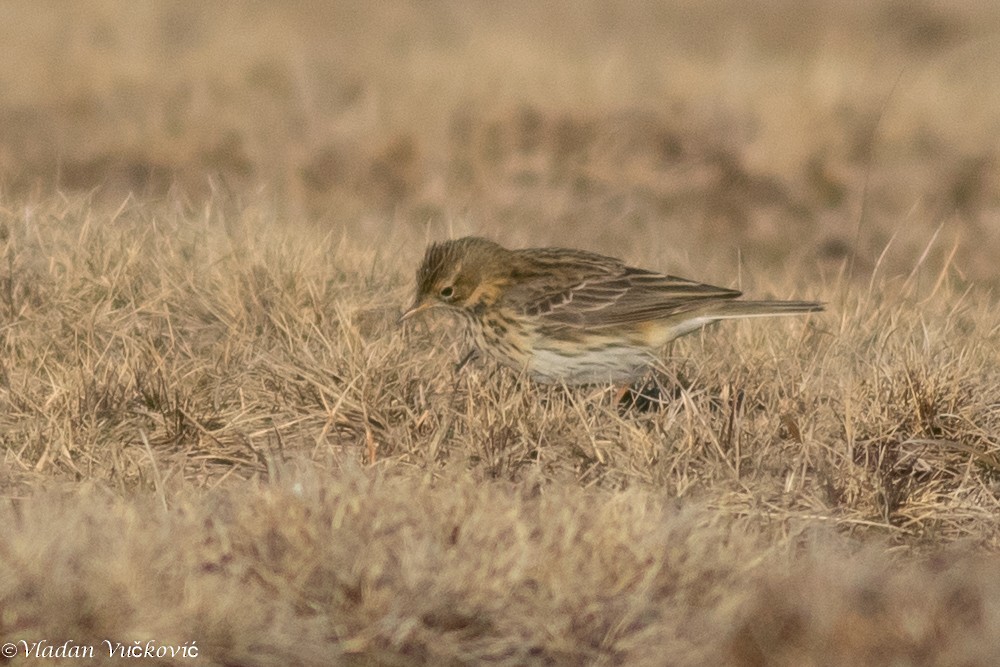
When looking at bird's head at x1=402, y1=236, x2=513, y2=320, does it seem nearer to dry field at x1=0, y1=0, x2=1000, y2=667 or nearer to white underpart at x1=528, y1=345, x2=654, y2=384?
dry field at x1=0, y1=0, x2=1000, y2=667

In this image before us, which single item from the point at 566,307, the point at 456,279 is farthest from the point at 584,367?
the point at 456,279

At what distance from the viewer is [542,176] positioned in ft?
36.3

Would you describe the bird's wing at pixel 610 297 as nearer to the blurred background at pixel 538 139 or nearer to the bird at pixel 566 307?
the bird at pixel 566 307

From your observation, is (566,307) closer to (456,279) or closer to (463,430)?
(456,279)

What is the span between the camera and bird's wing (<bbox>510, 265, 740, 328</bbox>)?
5660 millimetres

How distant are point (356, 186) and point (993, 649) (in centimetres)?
792

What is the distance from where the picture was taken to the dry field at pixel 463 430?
147 inches

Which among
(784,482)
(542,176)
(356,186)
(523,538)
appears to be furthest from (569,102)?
(523,538)

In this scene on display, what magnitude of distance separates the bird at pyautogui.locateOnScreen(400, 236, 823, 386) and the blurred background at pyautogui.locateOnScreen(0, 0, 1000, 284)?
3.07 metres

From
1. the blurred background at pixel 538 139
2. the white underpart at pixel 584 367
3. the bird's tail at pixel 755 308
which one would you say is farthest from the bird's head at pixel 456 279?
the blurred background at pixel 538 139

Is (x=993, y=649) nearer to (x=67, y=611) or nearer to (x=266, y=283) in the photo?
(x=67, y=611)

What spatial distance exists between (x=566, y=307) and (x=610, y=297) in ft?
0.69

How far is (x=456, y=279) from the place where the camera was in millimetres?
5777

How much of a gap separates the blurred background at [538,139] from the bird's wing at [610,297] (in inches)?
120
